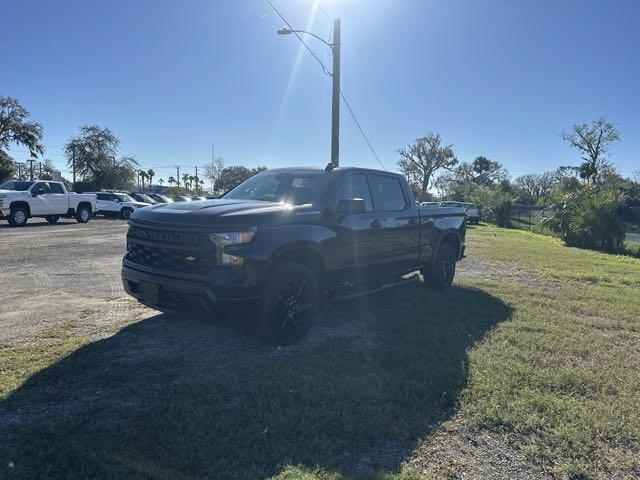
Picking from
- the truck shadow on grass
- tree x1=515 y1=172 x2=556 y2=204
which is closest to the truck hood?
the truck shadow on grass

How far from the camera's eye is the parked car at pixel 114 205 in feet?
93.8

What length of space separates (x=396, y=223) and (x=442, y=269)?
189 centimetres

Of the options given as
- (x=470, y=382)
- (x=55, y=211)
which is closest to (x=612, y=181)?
(x=55, y=211)

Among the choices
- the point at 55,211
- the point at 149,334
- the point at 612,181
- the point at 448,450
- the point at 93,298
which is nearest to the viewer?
the point at 448,450

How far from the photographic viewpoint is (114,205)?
1128 inches

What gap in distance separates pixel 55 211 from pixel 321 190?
19.0m

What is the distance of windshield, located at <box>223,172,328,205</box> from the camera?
530cm

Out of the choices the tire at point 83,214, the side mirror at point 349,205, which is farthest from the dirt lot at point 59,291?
the tire at point 83,214

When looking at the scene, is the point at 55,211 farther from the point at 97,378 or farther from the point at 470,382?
the point at 470,382

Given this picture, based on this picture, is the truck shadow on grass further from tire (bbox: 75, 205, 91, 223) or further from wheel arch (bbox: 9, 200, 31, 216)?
tire (bbox: 75, 205, 91, 223)

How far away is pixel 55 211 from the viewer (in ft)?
67.1

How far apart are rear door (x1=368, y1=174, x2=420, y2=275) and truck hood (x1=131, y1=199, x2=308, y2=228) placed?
5.41ft

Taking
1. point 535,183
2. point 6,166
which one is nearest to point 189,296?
point 6,166

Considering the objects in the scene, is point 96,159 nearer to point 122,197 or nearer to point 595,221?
point 122,197
